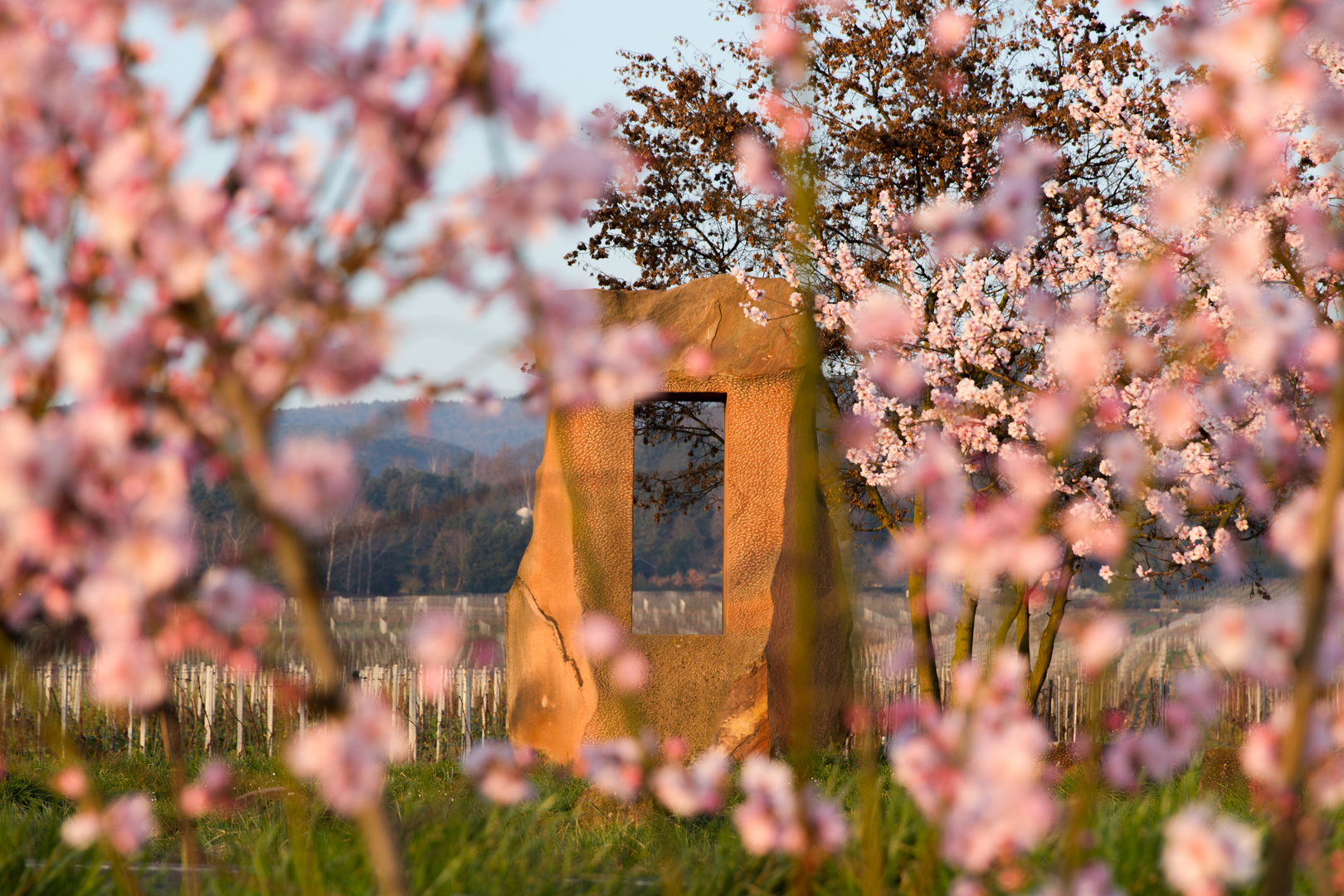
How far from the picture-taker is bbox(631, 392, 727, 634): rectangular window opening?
954 cm

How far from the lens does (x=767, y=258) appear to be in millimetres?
8711

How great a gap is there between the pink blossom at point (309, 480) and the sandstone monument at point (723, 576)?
408cm

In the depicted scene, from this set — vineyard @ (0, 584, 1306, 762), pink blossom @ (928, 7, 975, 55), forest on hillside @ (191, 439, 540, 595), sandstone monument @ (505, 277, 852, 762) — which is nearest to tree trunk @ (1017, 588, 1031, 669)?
vineyard @ (0, 584, 1306, 762)

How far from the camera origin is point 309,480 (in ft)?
3.86

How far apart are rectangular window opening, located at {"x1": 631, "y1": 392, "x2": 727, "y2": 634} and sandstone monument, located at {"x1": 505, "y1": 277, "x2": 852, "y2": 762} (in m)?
0.37

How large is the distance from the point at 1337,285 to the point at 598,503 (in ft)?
15.6

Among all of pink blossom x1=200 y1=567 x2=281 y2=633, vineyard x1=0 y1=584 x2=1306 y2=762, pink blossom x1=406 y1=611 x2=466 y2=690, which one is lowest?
vineyard x1=0 y1=584 x2=1306 y2=762

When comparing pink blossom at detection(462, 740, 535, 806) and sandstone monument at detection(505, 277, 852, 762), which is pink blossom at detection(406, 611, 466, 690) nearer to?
pink blossom at detection(462, 740, 535, 806)

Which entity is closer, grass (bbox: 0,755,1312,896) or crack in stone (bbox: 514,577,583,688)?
grass (bbox: 0,755,1312,896)

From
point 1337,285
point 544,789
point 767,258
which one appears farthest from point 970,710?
point 767,258

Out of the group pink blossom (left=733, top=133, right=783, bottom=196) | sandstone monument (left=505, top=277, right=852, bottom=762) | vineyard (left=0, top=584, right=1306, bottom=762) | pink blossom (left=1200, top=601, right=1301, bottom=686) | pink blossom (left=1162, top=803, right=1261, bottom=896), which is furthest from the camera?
vineyard (left=0, top=584, right=1306, bottom=762)

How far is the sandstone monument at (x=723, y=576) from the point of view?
5.54 m

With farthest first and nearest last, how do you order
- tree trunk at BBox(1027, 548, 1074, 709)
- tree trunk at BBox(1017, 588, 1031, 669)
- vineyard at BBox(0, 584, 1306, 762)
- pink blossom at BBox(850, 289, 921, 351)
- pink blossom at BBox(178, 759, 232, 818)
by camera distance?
1. tree trunk at BBox(1017, 588, 1031, 669)
2. tree trunk at BBox(1027, 548, 1074, 709)
3. pink blossom at BBox(850, 289, 921, 351)
4. vineyard at BBox(0, 584, 1306, 762)
5. pink blossom at BBox(178, 759, 232, 818)

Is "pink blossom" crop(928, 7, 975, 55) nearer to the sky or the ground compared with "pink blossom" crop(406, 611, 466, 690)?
nearer to the sky
